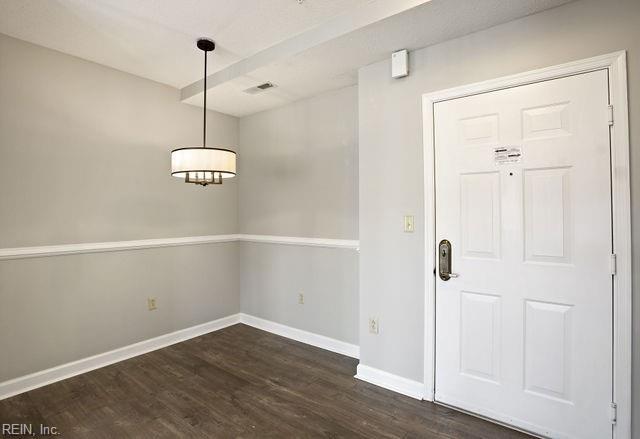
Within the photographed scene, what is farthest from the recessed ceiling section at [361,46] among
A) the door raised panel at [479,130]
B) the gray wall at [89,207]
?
the gray wall at [89,207]

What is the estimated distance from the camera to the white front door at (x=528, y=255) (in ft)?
5.92

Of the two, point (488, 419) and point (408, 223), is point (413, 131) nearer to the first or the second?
point (408, 223)

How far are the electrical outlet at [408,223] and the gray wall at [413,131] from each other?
4 centimetres

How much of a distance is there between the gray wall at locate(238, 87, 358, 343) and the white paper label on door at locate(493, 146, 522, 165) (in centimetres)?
128

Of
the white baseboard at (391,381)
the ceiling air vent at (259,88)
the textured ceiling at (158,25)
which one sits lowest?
the white baseboard at (391,381)

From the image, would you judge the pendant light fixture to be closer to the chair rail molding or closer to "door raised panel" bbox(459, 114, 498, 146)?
the chair rail molding

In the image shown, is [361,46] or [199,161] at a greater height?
[361,46]

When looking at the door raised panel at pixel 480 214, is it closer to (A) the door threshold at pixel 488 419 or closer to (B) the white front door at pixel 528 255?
(B) the white front door at pixel 528 255

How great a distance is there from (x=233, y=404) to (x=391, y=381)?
1.20 meters

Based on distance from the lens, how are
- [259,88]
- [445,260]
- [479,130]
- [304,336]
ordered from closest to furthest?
[479,130]
[445,260]
[259,88]
[304,336]

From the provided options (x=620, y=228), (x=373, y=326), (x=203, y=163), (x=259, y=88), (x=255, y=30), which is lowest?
(x=373, y=326)

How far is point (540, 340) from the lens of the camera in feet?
6.43

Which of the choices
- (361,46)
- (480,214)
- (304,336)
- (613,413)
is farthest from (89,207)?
(613,413)

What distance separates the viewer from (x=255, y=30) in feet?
7.89
